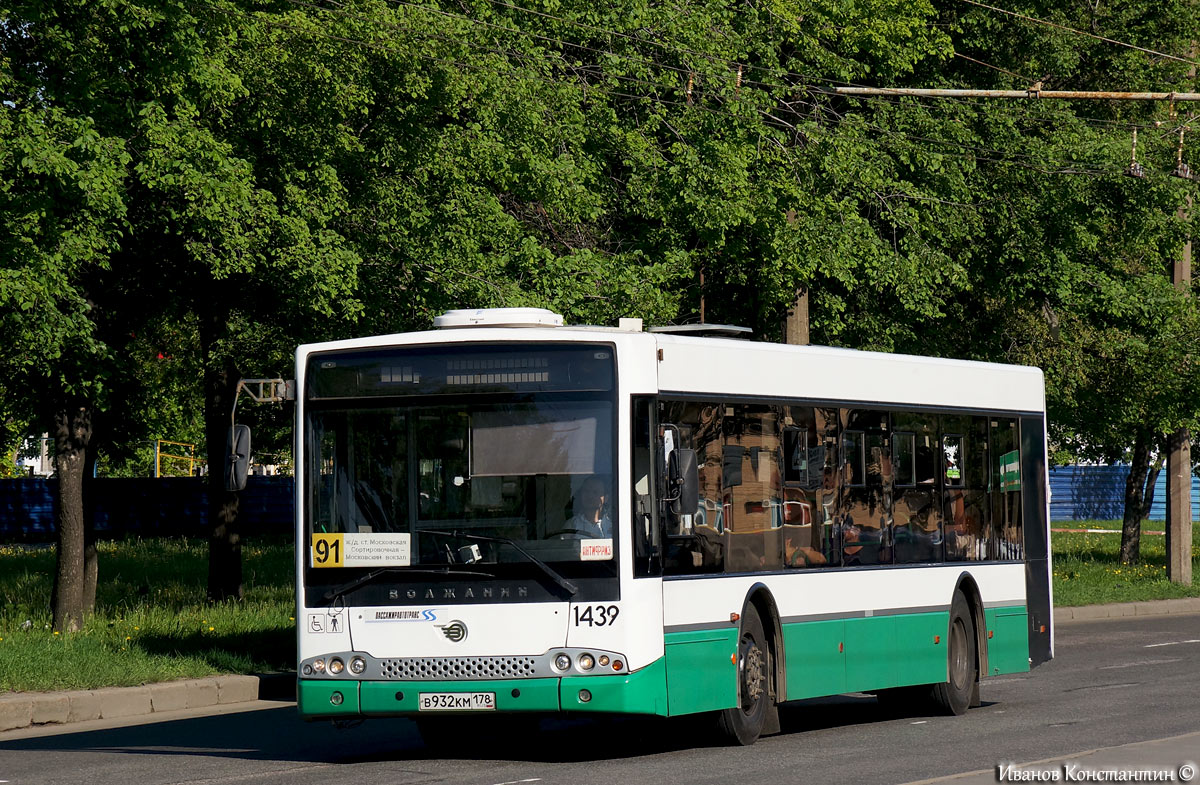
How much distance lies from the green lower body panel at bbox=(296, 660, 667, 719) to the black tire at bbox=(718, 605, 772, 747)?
1.11 meters

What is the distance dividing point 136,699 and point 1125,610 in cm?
1831

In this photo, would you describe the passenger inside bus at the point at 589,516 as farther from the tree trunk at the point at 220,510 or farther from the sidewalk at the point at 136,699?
the tree trunk at the point at 220,510

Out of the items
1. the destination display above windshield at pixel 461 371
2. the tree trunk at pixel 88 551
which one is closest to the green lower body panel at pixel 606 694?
the destination display above windshield at pixel 461 371

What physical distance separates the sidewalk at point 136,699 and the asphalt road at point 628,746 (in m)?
0.43

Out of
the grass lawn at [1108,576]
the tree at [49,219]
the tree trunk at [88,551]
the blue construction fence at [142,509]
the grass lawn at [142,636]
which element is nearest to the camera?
the grass lawn at [142,636]

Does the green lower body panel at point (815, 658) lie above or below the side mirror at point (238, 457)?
below

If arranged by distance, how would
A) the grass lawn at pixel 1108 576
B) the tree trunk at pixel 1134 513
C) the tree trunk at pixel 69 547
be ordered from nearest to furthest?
1. the tree trunk at pixel 69 547
2. the grass lawn at pixel 1108 576
3. the tree trunk at pixel 1134 513

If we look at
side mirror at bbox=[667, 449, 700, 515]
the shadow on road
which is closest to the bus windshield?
side mirror at bbox=[667, 449, 700, 515]

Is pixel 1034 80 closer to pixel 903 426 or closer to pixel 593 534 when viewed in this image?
pixel 903 426

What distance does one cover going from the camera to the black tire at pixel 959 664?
1540cm

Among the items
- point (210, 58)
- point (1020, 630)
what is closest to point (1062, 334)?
point (1020, 630)

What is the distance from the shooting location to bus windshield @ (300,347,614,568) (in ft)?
37.7

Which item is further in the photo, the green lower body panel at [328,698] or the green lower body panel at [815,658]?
the green lower body panel at [815,658]

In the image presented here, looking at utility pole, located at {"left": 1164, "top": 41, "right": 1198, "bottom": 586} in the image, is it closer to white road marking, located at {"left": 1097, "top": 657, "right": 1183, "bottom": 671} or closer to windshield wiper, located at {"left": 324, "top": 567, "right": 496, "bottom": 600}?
white road marking, located at {"left": 1097, "top": 657, "right": 1183, "bottom": 671}
